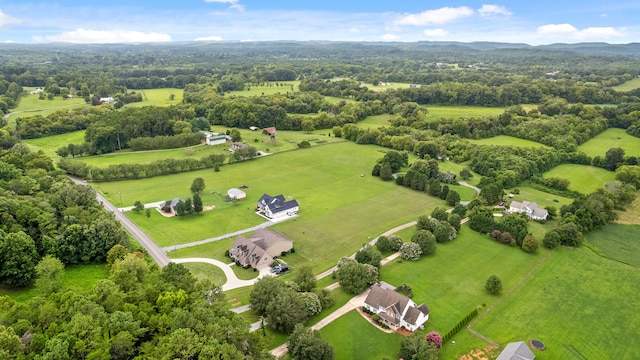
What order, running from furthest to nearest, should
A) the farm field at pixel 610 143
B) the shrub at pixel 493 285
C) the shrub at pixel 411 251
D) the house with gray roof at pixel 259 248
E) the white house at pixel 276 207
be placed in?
the farm field at pixel 610 143, the white house at pixel 276 207, the shrub at pixel 411 251, the house with gray roof at pixel 259 248, the shrub at pixel 493 285

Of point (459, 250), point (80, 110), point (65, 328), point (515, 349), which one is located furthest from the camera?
point (80, 110)

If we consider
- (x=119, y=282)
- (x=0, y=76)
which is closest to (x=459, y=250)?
(x=119, y=282)

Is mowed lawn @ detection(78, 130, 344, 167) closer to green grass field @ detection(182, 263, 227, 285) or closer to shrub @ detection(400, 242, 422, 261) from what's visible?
green grass field @ detection(182, 263, 227, 285)

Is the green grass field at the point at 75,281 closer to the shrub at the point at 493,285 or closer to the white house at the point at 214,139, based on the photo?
the shrub at the point at 493,285

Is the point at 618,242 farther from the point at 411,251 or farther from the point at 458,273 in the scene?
the point at 411,251

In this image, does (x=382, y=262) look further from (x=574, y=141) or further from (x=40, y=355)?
(x=574, y=141)

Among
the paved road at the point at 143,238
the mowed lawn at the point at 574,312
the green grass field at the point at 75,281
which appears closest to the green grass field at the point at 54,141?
the paved road at the point at 143,238

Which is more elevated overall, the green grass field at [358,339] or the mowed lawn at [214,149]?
the green grass field at [358,339]

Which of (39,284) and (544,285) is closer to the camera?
(39,284)

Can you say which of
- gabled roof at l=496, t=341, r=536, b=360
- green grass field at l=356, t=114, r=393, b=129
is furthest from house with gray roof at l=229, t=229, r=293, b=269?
green grass field at l=356, t=114, r=393, b=129
